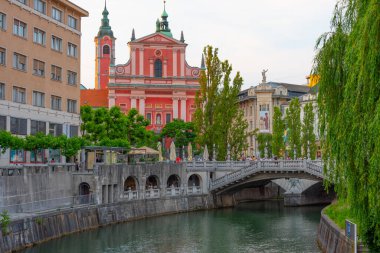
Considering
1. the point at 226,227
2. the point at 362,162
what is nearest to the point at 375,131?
the point at 362,162

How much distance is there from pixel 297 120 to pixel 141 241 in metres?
43.1

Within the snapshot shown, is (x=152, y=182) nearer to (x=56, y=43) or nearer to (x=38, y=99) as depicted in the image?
(x=38, y=99)

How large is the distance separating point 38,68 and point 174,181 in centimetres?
2125

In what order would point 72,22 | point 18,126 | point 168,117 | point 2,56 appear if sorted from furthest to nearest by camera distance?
point 168,117 → point 72,22 → point 18,126 → point 2,56

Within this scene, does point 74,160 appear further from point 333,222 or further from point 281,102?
point 281,102

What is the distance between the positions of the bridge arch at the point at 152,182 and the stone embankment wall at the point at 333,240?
25.9 m

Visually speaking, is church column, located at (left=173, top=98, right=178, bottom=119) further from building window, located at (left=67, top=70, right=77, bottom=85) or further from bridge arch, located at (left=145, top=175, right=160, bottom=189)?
building window, located at (left=67, top=70, right=77, bottom=85)

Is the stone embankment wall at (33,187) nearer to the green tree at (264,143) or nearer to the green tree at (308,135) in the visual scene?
the green tree at (308,135)

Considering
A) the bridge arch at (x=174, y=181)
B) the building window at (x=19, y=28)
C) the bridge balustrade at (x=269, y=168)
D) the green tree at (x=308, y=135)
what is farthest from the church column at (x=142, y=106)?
the building window at (x=19, y=28)

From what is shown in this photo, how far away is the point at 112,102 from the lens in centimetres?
10612

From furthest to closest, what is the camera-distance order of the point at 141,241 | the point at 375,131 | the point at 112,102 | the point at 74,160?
the point at 112,102 < the point at 74,160 < the point at 141,241 < the point at 375,131

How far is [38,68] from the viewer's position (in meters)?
55.5

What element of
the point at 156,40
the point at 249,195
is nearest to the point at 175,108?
the point at 156,40

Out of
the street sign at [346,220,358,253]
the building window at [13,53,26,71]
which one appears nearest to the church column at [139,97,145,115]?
the building window at [13,53,26,71]
